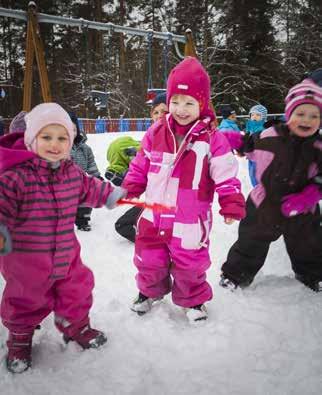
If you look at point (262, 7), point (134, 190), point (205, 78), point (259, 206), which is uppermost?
point (262, 7)

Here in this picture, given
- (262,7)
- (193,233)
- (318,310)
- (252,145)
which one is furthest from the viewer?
(262,7)

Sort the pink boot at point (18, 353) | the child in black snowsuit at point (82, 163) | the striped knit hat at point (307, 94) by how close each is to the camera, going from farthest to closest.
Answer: the child in black snowsuit at point (82, 163)
the striped knit hat at point (307, 94)
the pink boot at point (18, 353)

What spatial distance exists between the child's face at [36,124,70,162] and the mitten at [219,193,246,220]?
0.88 m

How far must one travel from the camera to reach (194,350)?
173cm

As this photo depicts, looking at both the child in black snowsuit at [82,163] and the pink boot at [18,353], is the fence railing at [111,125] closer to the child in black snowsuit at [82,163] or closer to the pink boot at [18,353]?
the child in black snowsuit at [82,163]

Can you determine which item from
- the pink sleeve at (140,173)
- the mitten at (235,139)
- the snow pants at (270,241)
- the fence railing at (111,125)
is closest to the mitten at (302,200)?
the snow pants at (270,241)

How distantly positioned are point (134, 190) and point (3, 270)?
850mm

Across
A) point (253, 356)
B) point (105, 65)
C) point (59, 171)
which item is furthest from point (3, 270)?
point (105, 65)

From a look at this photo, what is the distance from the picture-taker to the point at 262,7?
1836cm

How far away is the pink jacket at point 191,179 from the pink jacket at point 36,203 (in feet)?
1.68

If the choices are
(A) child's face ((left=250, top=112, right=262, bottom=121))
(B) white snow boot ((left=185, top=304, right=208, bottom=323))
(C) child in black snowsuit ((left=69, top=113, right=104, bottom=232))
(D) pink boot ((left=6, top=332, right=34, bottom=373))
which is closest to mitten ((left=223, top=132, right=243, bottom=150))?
(B) white snow boot ((left=185, top=304, right=208, bottom=323))

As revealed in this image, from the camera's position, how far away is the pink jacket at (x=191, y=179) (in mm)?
1853

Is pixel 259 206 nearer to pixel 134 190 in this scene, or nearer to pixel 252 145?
pixel 252 145

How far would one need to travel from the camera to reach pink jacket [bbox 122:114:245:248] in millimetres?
1853
